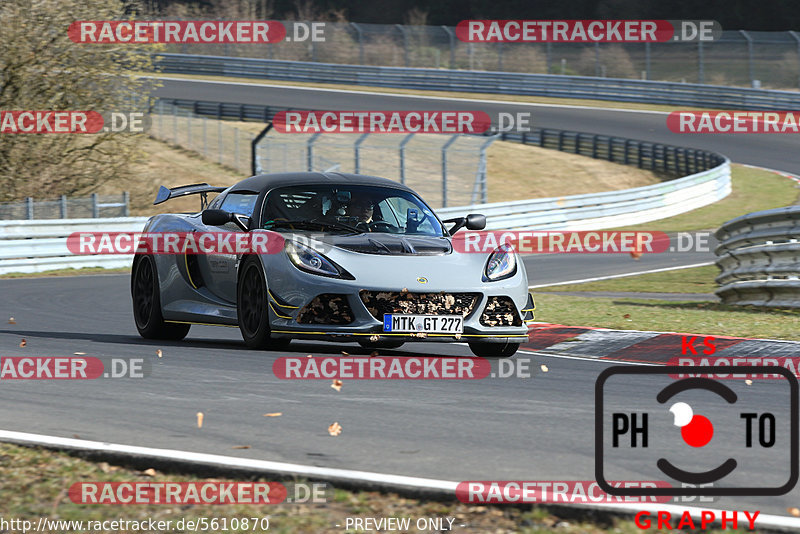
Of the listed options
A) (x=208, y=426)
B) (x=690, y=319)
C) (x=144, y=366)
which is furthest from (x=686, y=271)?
(x=208, y=426)

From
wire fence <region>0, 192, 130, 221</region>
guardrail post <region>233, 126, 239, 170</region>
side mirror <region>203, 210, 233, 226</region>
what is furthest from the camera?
guardrail post <region>233, 126, 239, 170</region>

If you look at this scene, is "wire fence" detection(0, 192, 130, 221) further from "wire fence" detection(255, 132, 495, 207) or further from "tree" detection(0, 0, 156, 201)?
"wire fence" detection(255, 132, 495, 207)

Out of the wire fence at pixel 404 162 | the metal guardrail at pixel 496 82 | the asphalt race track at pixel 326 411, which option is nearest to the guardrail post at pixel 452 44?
the metal guardrail at pixel 496 82

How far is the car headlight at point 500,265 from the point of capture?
916 centimetres

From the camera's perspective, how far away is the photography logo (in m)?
4.61

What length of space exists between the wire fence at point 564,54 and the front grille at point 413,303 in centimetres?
4046

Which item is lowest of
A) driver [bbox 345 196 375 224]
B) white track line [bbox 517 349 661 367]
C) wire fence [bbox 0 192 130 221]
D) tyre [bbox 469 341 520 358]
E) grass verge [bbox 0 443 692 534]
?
grass verge [bbox 0 443 692 534]

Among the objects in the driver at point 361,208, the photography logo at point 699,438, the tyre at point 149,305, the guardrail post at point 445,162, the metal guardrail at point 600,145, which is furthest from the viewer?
the metal guardrail at point 600,145

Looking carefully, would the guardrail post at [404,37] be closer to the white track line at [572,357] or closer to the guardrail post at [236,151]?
the guardrail post at [236,151]

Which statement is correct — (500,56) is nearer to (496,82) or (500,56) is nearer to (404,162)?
(496,82)

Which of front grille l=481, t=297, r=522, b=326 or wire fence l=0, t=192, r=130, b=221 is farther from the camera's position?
wire fence l=0, t=192, r=130, b=221

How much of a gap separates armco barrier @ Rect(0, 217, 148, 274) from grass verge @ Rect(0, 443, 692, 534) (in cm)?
1770

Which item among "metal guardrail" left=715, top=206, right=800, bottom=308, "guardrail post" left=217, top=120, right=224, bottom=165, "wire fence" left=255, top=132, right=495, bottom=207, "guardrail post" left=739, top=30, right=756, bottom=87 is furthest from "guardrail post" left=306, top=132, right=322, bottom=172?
"guardrail post" left=739, top=30, right=756, bottom=87

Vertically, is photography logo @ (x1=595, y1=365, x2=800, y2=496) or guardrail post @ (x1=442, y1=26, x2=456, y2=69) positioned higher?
guardrail post @ (x1=442, y1=26, x2=456, y2=69)
